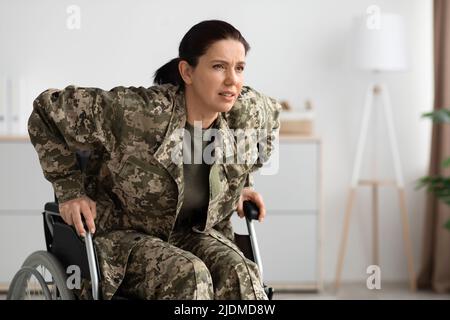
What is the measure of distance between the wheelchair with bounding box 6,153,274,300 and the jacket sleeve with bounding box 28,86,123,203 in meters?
0.11

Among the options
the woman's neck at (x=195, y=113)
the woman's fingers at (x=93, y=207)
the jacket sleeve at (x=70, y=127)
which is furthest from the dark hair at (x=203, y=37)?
the woman's fingers at (x=93, y=207)

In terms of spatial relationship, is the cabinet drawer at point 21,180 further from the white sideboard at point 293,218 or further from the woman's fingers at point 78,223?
the woman's fingers at point 78,223

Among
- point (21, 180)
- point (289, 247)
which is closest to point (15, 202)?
point (21, 180)

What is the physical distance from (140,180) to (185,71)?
320 mm

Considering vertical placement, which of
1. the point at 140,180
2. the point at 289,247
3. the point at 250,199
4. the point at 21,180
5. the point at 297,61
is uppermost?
the point at 297,61

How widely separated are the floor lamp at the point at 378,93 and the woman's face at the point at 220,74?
7.70ft

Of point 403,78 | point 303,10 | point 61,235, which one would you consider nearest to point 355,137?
point 403,78

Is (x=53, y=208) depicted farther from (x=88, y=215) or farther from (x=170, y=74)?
(x=170, y=74)

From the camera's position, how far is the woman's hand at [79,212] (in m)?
2.12

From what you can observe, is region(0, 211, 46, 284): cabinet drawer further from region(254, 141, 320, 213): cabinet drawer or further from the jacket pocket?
the jacket pocket

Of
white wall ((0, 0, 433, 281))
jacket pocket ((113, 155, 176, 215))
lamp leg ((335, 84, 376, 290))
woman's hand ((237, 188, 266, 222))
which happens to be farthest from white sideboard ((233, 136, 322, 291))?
jacket pocket ((113, 155, 176, 215))

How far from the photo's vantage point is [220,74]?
2.21 metres
